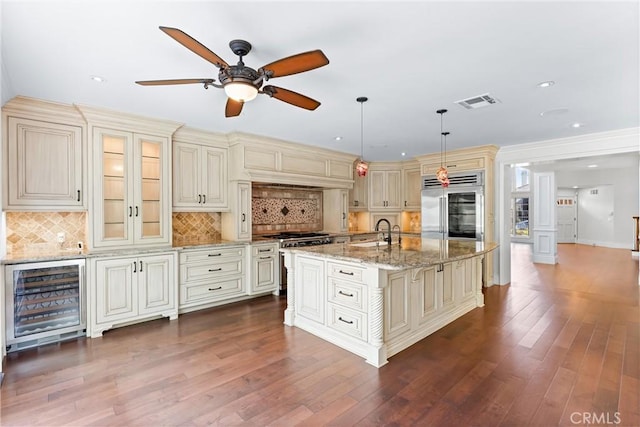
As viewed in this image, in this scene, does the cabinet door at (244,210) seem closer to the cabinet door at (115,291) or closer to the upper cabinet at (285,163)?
the upper cabinet at (285,163)

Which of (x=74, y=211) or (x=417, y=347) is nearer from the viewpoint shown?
(x=417, y=347)

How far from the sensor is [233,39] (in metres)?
2.05

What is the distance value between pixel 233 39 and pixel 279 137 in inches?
106

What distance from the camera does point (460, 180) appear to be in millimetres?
5668

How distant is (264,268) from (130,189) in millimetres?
2063

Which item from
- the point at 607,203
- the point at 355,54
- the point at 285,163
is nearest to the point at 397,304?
the point at 355,54

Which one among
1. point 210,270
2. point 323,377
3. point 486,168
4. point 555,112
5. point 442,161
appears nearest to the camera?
point 323,377

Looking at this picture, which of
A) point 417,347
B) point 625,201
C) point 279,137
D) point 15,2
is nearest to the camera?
point 15,2

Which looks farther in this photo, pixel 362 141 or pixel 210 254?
pixel 362 141

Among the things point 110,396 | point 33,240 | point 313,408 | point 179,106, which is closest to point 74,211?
point 33,240

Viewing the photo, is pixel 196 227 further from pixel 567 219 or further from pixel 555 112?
pixel 567 219

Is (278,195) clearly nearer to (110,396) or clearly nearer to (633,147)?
(110,396)

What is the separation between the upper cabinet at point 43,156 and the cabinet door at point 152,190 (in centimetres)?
54

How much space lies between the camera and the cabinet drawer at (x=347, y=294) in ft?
Answer: 9.50
